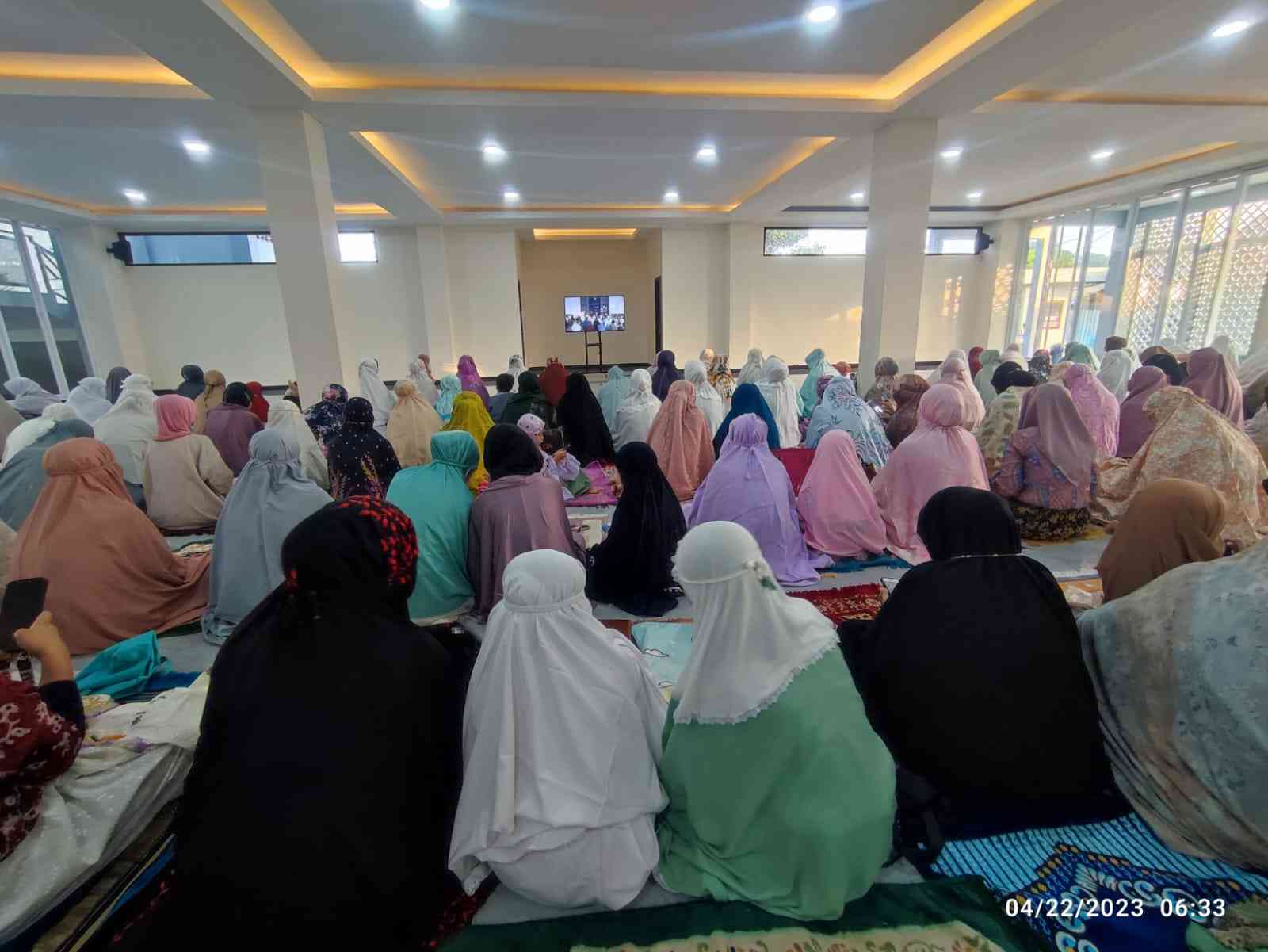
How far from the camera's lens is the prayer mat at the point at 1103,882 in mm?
1353

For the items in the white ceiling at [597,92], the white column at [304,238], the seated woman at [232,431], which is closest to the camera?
the white ceiling at [597,92]

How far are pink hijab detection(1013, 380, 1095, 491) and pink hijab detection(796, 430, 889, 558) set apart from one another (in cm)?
117

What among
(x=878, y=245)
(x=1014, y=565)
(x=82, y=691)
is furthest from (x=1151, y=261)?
(x=82, y=691)

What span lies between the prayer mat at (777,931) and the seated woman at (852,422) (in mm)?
3177

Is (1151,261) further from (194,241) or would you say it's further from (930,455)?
(194,241)

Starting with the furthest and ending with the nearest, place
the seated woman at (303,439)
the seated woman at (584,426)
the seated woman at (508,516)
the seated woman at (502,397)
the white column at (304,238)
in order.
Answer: the seated woman at (502,397) < the seated woman at (584,426) < the white column at (304,238) < the seated woman at (303,439) < the seated woman at (508,516)

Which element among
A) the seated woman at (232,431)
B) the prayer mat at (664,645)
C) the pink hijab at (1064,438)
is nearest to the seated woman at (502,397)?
the seated woman at (232,431)

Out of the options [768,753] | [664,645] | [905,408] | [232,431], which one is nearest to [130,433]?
[232,431]

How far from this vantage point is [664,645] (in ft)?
8.59

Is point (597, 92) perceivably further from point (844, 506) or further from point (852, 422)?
point (844, 506)

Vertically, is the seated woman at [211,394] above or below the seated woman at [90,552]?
above

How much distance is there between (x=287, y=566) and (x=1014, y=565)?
1.79 meters

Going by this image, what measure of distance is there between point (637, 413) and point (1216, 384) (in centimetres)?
451

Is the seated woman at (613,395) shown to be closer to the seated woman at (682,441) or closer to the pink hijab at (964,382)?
the seated woman at (682,441)
